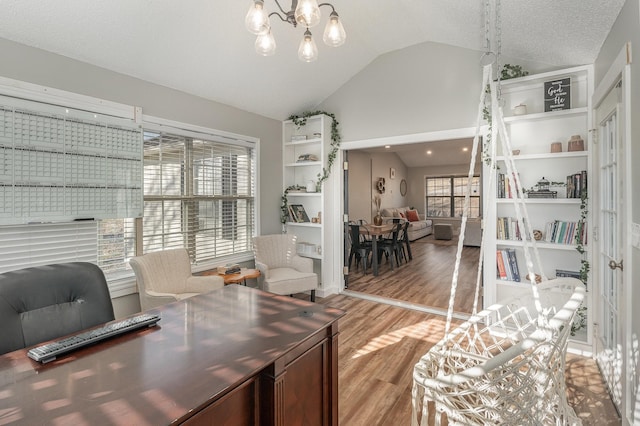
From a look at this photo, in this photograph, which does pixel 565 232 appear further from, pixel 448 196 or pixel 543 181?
pixel 448 196

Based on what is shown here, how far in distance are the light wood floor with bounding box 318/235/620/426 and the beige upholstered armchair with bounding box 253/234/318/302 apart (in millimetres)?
590

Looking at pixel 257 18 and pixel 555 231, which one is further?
pixel 555 231

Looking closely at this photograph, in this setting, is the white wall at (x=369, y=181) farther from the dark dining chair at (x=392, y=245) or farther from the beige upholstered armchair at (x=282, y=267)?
the beige upholstered armchair at (x=282, y=267)

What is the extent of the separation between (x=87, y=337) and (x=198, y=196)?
2.58 m

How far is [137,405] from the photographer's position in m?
0.95

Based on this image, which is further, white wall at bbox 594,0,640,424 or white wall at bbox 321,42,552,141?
white wall at bbox 321,42,552,141

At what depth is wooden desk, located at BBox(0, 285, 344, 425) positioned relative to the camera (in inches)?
37.4

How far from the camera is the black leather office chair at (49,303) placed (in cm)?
140

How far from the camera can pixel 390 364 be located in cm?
273

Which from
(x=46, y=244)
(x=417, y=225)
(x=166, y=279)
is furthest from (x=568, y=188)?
(x=417, y=225)

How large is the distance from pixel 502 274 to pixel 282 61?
3306 millimetres

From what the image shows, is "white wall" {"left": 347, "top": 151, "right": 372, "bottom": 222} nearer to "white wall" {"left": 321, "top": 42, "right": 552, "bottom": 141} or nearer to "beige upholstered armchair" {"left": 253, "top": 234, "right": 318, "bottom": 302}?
"white wall" {"left": 321, "top": 42, "right": 552, "bottom": 141}

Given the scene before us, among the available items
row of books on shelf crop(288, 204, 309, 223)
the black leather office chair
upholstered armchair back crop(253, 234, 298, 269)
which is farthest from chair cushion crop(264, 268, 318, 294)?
the black leather office chair

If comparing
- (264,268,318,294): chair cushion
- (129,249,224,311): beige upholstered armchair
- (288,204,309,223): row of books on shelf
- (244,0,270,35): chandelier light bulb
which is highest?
(244,0,270,35): chandelier light bulb
